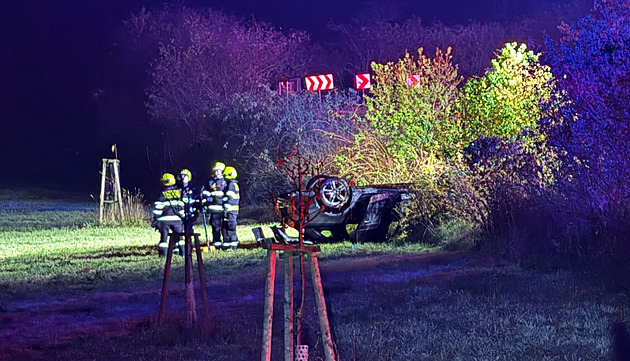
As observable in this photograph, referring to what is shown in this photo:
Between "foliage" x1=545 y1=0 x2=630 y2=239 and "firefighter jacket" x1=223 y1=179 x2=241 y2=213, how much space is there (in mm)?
5985

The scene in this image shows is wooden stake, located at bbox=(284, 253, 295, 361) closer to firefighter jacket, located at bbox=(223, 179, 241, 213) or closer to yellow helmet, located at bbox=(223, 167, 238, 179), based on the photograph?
yellow helmet, located at bbox=(223, 167, 238, 179)

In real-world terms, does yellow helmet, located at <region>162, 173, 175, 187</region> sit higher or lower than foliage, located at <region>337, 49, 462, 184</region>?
lower

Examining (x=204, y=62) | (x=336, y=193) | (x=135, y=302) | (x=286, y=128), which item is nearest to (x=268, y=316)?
(x=135, y=302)

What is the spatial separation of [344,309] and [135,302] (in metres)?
2.57

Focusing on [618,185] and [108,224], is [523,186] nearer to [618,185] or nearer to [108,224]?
[618,185]

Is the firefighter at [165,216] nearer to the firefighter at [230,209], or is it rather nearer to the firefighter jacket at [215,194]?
the firefighter at [230,209]

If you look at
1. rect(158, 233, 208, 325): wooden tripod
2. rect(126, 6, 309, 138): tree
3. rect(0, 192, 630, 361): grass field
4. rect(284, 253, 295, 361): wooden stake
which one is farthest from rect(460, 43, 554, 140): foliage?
rect(126, 6, 309, 138): tree

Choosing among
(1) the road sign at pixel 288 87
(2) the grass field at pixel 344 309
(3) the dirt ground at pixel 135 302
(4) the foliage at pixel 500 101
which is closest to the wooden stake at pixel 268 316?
(2) the grass field at pixel 344 309

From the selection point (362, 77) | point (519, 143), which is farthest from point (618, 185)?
point (362, 77)

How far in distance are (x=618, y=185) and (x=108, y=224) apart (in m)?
15.0

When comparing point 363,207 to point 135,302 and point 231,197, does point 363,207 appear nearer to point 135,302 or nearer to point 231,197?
point 231,197

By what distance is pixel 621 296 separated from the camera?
10.3 m

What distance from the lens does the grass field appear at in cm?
823

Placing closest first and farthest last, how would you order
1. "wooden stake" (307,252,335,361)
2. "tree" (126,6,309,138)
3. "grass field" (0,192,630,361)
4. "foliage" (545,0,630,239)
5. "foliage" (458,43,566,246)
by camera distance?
"wooden stake" (307,252,335,361)
"grass field" (0,192,630,361)
"foliage" (545,0,630,239)
"foliage" (458,43,566,246)
"tree" (126,6,309,138)
